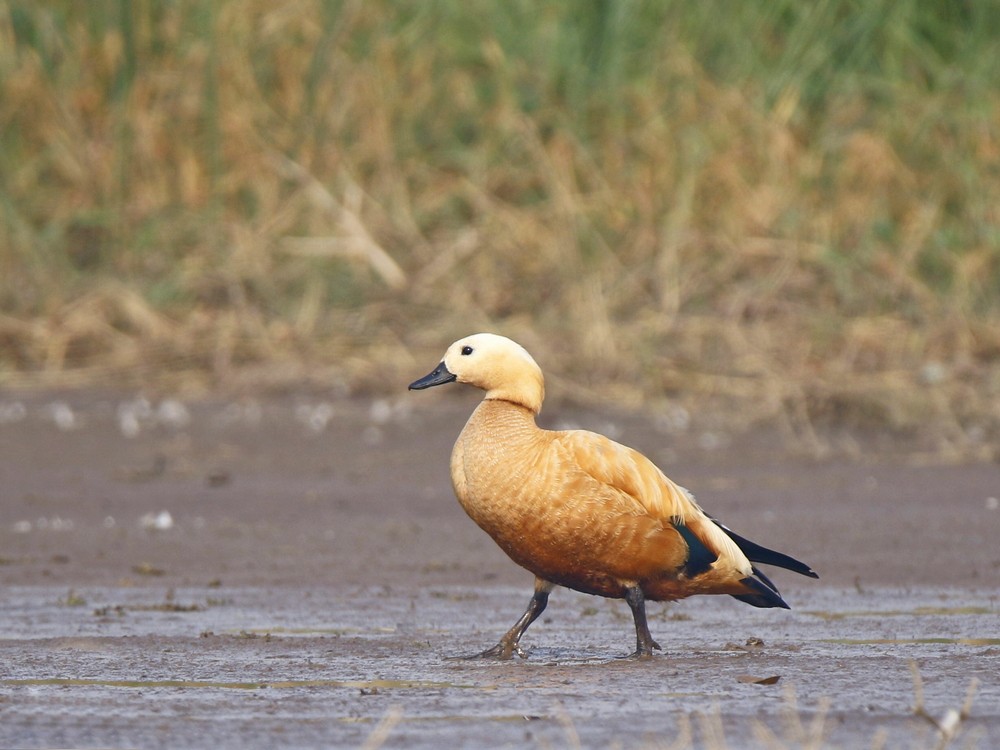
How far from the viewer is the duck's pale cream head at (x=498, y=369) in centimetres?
553

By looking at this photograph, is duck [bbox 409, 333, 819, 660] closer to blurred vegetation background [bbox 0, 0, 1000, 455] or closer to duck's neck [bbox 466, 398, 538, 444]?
duck's neck [bbox 466, 398, 538, 444]

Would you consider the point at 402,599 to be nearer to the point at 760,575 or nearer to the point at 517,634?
the point at 517,634

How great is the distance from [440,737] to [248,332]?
25.0 feet

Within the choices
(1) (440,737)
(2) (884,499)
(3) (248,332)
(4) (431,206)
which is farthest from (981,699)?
(4) (431,206)

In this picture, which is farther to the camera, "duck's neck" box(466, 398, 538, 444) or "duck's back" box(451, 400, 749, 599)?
"duck's neck" box(466, 398, 538, 444)

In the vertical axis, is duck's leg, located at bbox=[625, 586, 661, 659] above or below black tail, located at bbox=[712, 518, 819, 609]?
below

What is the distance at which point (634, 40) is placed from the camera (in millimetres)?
12492

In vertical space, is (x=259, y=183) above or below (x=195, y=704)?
above

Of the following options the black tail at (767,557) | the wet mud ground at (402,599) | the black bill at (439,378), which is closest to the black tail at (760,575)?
the black tail at (767,557)

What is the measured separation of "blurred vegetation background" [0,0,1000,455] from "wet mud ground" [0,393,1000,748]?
79 centimetres

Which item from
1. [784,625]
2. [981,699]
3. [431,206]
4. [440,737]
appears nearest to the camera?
[440,737]

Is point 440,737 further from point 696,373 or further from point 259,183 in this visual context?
point 259,183

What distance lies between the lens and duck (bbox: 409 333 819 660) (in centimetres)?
513

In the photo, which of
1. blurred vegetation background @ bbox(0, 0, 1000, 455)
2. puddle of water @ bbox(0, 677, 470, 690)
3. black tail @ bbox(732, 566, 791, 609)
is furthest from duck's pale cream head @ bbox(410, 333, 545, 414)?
blurred vegetation background @ bbox(0, 0, 1000, 455)
